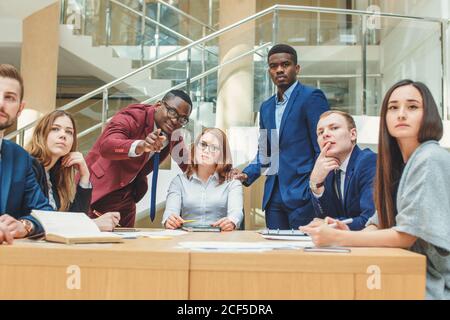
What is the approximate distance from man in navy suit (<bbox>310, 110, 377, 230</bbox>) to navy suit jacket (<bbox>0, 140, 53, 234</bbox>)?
4.10ft

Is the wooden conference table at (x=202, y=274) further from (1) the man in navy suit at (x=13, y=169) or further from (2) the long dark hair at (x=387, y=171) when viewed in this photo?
(1) the man in navy suit at (x=13, y=169)

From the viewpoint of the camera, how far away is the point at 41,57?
5.38 metres

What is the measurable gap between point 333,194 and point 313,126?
56 centimetres

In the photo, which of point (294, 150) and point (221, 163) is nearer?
point (221, 163)

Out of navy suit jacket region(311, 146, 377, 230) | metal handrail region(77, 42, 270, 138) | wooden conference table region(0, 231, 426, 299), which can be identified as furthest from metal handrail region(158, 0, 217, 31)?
wooden conference table region(0, 231, 426, 299)

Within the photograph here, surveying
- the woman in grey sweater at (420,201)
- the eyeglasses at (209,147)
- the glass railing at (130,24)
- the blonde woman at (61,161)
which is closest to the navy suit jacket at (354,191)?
the eyeglasses at (209,147)

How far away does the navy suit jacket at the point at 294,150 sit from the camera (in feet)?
9.09

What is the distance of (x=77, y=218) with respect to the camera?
4.56 feet

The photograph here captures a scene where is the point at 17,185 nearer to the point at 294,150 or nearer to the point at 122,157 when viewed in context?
the point at 122,157

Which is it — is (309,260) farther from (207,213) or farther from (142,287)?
(207,213)

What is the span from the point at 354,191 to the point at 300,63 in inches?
89.7

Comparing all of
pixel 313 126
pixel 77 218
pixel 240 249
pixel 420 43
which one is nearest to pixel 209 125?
pixel 313 126

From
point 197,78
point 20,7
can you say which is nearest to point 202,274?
point 197,78

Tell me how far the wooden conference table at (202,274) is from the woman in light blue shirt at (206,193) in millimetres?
1254
